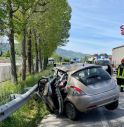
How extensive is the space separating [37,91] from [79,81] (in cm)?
357

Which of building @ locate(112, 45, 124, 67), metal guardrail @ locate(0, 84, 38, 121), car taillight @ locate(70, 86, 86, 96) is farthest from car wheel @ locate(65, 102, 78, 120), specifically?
building @ locate(112, 45, 124, 67)

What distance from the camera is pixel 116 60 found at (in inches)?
1870

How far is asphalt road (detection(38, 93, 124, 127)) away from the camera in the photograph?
11266 millimetres

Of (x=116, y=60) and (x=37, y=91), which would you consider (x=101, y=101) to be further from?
(x=116, y=60)

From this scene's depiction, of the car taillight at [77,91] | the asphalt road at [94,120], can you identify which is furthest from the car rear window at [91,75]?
the asphalt road at [94,120]

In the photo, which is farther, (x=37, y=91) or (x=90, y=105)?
(x=37, y=91)

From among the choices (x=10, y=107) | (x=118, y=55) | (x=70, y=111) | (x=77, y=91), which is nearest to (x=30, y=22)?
(x=70, y=111)

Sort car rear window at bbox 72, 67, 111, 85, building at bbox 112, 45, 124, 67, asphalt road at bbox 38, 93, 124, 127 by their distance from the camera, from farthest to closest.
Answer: building at bbox 112, 45, 124, 67, car rear window at bbox 72, 67, 111, 85, asphalt road at bbox 38, 93, 124, 127

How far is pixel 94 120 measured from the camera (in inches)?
470

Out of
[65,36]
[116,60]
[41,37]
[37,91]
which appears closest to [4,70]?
[41,37]

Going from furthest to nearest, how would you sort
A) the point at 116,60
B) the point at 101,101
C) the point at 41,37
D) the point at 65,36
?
1. the point at 65,36
2. the point at 116,60
3. the point at 41,37
4. the point at 101,101

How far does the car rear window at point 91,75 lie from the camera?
40.5 ft

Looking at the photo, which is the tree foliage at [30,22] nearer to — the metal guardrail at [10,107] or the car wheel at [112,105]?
the metal guardrail at [10,107]

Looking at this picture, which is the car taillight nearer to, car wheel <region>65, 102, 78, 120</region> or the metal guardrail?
car wheel <region>65, 102, 78, 120</region>
